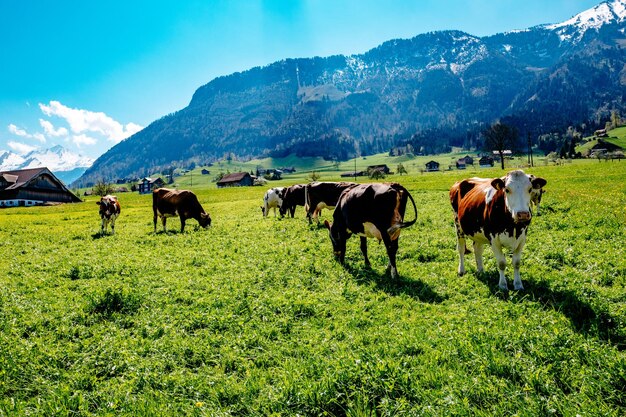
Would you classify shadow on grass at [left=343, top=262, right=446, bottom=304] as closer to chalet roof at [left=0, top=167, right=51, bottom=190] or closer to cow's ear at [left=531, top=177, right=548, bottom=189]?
cow's ear at [left=531, top=177, right=548, bottom=189]

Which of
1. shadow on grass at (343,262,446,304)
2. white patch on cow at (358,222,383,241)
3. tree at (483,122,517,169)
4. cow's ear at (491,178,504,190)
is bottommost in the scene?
shadow on grass at (343,262,446,304)

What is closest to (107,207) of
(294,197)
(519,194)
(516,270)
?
(294,197)

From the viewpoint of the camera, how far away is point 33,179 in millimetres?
89812

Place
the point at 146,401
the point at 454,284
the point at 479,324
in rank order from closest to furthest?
the point at 146,401 → the point at 479,324 → the point at 454,284

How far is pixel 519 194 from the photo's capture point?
326 inches

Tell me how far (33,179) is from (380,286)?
108 meters

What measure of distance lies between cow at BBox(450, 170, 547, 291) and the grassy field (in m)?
0.82

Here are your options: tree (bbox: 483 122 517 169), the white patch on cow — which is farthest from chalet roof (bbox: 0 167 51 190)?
tree (bbox: 483 122 517 169)

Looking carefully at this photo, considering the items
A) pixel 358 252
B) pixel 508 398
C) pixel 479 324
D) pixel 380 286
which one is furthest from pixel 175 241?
pixel 508 398

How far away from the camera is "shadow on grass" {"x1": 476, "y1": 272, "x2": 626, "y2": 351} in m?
6.17

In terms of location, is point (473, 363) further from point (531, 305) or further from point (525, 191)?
point (525, 191)

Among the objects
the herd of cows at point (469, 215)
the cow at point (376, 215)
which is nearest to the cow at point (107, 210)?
the herd of cows at point (469, 215)

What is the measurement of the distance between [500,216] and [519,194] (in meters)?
0.93

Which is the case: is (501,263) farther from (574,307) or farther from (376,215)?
(376,215)
